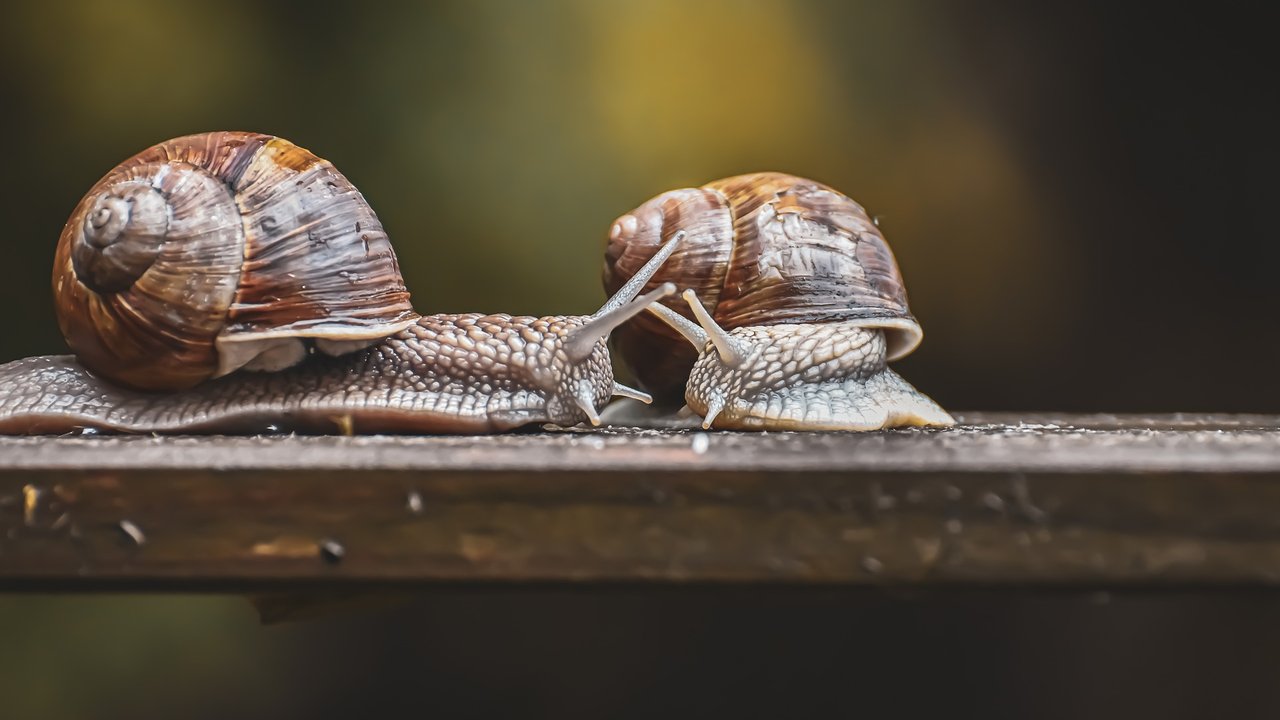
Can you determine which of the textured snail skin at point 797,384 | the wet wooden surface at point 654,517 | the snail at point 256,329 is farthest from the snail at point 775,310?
the wet wooden surface at point 654,517

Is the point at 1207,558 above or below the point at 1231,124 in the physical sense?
below

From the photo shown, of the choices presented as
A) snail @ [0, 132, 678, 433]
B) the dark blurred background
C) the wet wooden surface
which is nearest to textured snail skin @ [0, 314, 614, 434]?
snail @ [0, 132, 678, 433]

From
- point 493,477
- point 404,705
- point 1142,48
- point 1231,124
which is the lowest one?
point 404,705

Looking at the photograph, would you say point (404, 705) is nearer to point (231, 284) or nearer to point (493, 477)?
point (231, 284)

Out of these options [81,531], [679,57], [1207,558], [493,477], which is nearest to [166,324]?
[81,531]

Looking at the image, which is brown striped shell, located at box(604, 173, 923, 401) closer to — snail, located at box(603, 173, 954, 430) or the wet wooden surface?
snail, located at box(603, 173, 954, 430)

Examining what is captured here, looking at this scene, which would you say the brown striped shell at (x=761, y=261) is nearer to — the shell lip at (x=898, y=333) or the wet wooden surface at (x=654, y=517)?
the shell lip at (x=898, y=333)

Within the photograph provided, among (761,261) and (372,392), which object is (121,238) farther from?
(761,261)
